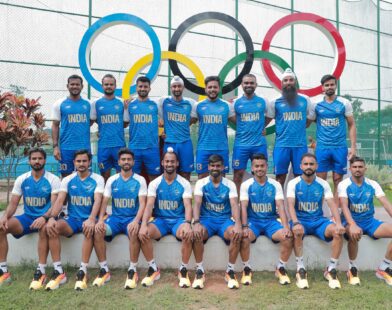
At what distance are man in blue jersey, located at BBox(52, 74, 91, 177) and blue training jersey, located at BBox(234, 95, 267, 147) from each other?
210 centimetres

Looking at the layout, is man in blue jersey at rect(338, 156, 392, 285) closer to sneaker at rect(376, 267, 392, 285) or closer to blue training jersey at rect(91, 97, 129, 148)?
sneaker at rect(376, 267, 392, 285)

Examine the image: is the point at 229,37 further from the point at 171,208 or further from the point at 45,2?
the point at 171,208

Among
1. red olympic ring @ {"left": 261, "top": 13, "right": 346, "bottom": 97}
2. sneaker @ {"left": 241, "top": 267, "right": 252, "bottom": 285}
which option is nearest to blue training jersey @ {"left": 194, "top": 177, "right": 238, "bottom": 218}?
sneaker @ {"left": 241, "top": 267, "right": 252, "bottom": 285}

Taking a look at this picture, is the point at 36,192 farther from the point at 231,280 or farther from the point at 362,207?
the point at 362,207

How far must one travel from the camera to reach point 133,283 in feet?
12.3

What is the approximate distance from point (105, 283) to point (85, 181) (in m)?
1.16

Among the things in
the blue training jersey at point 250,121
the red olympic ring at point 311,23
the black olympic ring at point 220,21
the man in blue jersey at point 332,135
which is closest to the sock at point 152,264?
the blue training jersey at point 250,121

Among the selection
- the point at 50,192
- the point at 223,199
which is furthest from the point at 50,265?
the point at 223,199

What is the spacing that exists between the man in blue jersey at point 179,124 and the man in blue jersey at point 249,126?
2.21ft

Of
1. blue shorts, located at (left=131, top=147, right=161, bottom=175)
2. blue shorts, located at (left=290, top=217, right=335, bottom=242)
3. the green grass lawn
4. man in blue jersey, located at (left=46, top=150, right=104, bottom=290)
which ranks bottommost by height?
the green grass lawn

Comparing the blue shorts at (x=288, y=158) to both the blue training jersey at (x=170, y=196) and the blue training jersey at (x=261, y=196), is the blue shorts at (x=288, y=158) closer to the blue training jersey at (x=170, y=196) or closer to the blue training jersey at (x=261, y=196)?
the blue training jersey at (x=261, y=196)

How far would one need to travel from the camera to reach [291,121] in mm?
4984

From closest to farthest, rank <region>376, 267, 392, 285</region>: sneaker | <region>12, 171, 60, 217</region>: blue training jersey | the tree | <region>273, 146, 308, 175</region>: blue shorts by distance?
1. <region>376, 267, 392, 285</region>: sneaker
2. <region>12, 171, 60, 217</region>: blue training jersey
3. <region>273, 146, 308, 175</region>: blue shorts
4. the tree

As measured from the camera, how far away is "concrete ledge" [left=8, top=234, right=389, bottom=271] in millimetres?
4266
